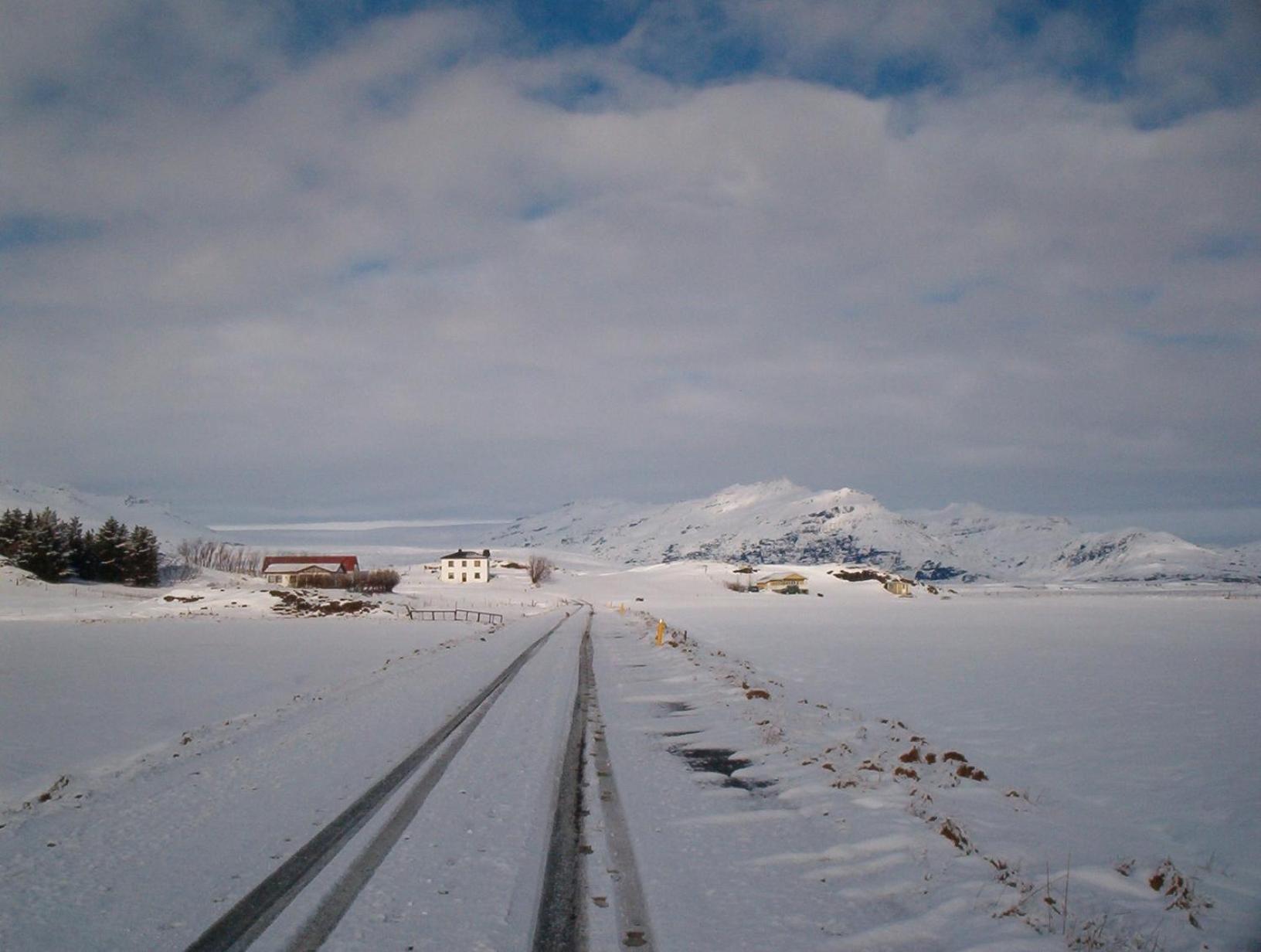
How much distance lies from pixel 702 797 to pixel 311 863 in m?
4.69

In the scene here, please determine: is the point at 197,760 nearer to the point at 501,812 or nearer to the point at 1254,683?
the point at 501,812

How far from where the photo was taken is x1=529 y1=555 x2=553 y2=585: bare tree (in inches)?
6225

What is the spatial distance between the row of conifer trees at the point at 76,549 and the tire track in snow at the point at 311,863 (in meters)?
87.5

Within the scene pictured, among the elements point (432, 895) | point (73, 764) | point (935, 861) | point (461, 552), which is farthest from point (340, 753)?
point (461, 552)

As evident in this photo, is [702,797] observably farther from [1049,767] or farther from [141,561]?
[141,561]

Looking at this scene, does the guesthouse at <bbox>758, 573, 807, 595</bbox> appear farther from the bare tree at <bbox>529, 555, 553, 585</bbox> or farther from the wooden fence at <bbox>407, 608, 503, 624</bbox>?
the wooden fence at <bbox>407, 608, 503, 624</bbox>

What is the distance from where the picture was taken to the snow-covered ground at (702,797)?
6043mm

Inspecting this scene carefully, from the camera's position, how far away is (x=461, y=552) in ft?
502

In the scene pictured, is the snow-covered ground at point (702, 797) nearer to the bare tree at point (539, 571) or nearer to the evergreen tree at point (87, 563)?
the evergreen tree at point (87, 563)

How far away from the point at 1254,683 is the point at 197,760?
88.6 feet

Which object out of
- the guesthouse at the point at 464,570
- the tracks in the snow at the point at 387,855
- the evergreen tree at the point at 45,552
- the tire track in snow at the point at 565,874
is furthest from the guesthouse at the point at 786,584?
the tracks in the snow at the point at 387,855

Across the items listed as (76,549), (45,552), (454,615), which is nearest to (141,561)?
(76,549)

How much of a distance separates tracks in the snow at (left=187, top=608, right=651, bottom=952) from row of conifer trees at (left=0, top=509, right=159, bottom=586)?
88.4 metres

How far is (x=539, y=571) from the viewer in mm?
165125
